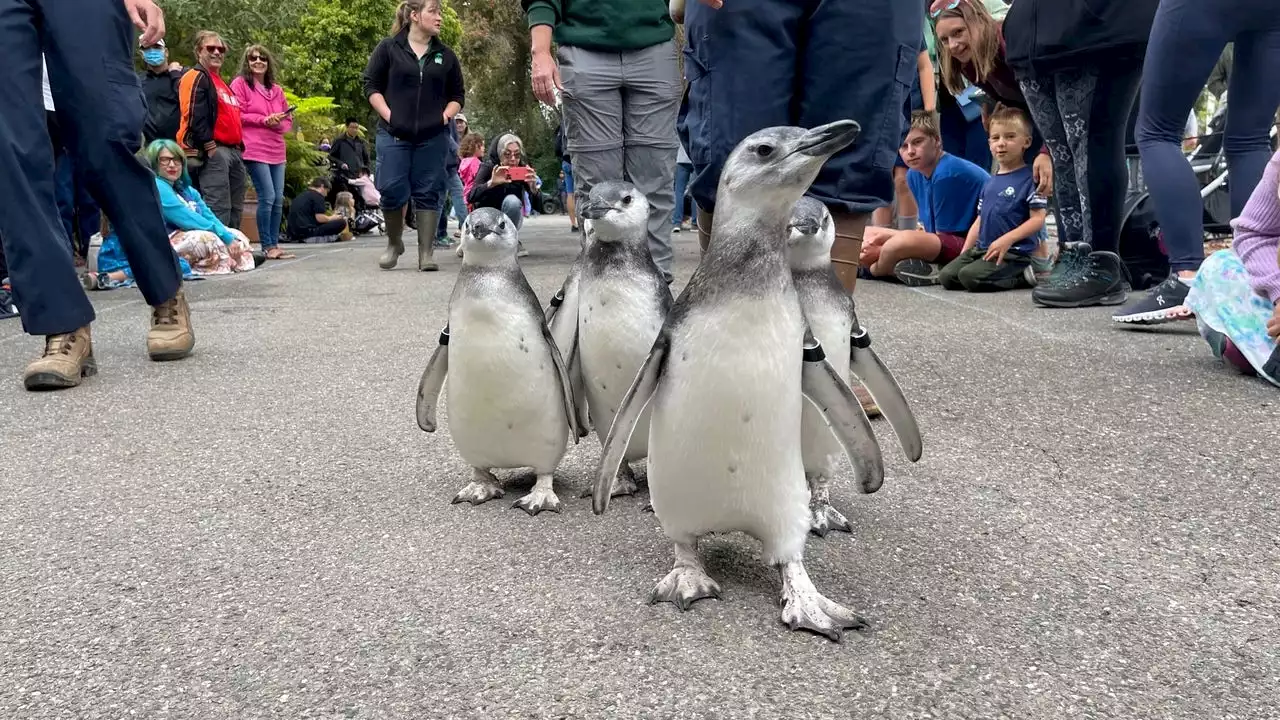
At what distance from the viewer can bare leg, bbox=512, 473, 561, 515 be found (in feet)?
7.34

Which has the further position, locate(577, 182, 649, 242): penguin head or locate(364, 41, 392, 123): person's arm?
locate(364, 41, 392, 123): person's arm

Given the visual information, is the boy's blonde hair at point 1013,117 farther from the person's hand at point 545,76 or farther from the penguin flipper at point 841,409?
the penguin flipper at point 841,409

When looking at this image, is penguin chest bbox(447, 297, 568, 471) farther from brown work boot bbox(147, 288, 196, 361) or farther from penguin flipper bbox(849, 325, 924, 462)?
brown work boot bbox(147, 288, 196, 361)

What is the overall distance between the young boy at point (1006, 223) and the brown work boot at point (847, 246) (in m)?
3.66

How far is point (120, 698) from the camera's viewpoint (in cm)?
143

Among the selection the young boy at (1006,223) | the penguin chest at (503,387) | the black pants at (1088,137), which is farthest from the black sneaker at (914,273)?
the penguin chest at (503,387)

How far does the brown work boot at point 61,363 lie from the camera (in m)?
3.46

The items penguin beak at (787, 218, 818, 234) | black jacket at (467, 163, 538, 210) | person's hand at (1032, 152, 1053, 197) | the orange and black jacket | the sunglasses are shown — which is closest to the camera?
penguin beak at (787, 218, 818, 234)

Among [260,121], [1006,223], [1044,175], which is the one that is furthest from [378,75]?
[1044,175]

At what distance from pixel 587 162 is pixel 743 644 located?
151 inches

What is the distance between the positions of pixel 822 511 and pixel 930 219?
5524 millimetres

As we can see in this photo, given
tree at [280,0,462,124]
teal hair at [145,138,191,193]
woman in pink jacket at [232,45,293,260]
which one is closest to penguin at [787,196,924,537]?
teal hair at [145,138,191,193]

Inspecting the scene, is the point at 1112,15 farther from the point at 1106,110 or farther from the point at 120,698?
the point at 120,698

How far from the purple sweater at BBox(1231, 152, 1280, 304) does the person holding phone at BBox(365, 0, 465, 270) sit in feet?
19.5
